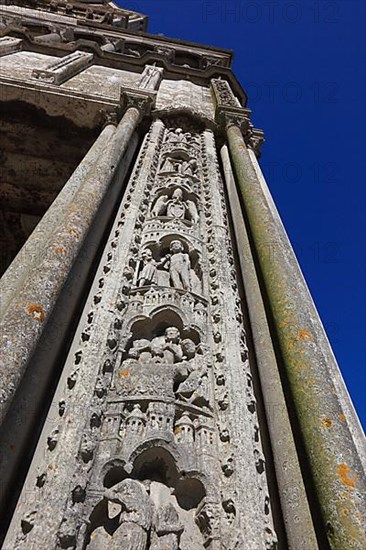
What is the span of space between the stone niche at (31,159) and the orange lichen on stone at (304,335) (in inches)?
222

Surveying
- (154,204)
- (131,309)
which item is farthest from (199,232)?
(131,309)

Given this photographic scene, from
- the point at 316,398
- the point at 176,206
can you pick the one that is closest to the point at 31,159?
the point at 176,206

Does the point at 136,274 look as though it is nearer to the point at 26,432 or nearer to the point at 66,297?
the point at 66,297

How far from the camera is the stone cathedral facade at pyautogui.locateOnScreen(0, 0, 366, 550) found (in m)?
2.15

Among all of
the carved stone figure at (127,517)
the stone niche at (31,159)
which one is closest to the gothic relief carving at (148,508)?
the carved stone figure at (127,517)

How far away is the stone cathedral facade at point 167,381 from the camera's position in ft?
7.06

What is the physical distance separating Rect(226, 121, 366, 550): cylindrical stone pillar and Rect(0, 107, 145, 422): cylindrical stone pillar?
159 centimetres

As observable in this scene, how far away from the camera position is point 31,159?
24.8ft

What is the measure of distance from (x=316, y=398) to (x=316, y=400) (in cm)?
1

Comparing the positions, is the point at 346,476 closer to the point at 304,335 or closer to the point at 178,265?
the point at 304,335

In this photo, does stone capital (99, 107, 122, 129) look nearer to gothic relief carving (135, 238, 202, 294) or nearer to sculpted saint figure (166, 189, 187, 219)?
sculpted saint figure (166, 189, 187, 219)

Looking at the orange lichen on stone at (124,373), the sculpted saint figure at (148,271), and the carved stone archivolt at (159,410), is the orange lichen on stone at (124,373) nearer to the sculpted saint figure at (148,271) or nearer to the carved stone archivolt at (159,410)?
the carved stone archivolt at (159,410)

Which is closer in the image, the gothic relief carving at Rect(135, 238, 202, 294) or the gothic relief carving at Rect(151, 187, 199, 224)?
the gothic relief carving at Rect(135, 238, 202, 294)

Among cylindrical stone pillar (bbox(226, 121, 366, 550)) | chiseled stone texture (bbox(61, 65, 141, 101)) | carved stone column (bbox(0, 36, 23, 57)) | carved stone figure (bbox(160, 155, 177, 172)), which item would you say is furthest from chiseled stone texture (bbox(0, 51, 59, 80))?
cylindrical stone pillar (bbox(226, 121, 366, 550))
